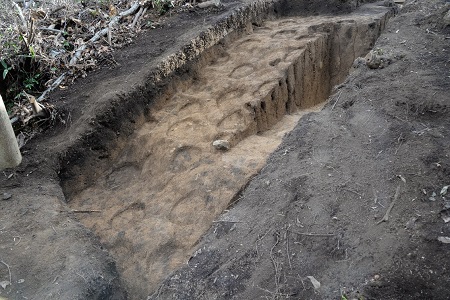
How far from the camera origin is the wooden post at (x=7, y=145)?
3539 mm

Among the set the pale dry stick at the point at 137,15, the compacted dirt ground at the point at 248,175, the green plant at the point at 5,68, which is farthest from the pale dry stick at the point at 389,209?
the pale dry stick at the point at 137,15

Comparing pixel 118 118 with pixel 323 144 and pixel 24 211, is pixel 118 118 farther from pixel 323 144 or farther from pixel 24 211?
pixel 323 144

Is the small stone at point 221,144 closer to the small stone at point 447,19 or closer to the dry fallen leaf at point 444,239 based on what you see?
the dry fallen leaf at point 444,239

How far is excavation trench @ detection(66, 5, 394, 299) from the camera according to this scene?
353 centimetres

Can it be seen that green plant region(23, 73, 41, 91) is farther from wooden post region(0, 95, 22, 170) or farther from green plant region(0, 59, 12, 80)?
wooden post region(0, 95, 22, 170)

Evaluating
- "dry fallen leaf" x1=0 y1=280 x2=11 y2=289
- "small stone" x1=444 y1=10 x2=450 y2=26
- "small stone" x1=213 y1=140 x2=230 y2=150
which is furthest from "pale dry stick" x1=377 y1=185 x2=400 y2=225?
"small stone" x1=444 y1=10 x2=450 y2=26

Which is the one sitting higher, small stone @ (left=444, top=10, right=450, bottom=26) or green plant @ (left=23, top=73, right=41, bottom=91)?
small stone @ (left=444, top=10, right=450, bottom=26)

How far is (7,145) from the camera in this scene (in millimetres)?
3678

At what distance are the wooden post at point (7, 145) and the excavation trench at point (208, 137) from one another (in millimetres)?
581

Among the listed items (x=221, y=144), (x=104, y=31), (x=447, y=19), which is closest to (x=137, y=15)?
(x=104, y=31)

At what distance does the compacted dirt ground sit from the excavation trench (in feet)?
0.06

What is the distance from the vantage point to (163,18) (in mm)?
6438

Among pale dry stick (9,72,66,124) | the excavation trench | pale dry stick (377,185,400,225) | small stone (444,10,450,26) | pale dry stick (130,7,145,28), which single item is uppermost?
pale dry stick (130,7,145,28)

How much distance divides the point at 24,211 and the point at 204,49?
318 centimetres
